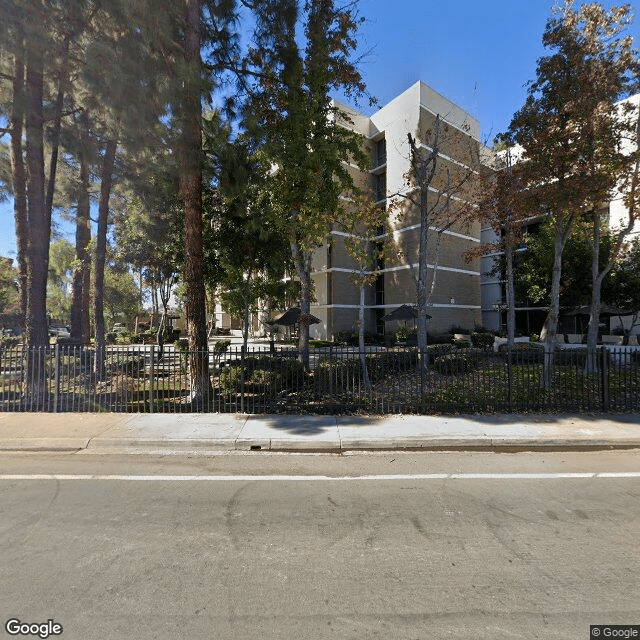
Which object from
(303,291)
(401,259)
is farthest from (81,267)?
(401,259)

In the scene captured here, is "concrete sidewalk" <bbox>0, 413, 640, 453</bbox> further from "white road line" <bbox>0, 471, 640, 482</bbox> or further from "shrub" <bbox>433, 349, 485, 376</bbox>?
"shrub" <bbox>433, 349, 485, 376</bbox>

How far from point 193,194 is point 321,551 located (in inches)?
328

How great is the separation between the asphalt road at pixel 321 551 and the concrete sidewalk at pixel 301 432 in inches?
40.8

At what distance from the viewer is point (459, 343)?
902 inches

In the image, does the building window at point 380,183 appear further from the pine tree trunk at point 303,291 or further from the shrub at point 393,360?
the shrub at point 393,360

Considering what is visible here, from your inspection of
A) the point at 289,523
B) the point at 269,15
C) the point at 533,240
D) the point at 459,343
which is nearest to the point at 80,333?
the point at 269,15

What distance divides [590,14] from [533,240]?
688 inches

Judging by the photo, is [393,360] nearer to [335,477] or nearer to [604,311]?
[335,477]

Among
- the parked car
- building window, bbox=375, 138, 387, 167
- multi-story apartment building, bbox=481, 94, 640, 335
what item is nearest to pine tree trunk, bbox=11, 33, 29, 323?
the parked car

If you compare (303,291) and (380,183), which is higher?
(380,183)

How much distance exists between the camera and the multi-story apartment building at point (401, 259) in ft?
86.9

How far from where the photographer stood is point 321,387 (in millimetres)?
8781

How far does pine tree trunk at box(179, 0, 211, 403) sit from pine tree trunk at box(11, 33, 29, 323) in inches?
134

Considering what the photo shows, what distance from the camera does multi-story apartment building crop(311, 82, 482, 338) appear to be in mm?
26484
